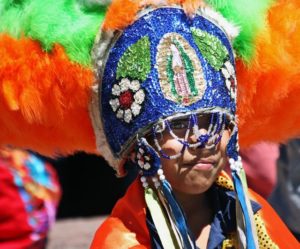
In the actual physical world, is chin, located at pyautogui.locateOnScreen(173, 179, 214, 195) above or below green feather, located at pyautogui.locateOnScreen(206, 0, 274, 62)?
below

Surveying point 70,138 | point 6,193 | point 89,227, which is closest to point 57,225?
point 89,227

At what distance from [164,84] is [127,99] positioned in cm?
11

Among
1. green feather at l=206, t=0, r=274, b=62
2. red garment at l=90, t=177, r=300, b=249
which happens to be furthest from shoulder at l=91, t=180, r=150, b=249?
green feather at l=206, t=0, r=274, b=62

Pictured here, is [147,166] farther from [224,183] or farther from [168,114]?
[224,183]

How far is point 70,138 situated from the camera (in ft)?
9.39

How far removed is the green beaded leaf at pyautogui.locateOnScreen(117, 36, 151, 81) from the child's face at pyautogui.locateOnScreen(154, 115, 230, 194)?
18 centimetres

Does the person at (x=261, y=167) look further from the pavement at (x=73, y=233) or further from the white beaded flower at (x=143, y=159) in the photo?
the pavement at (x=73, y=233)

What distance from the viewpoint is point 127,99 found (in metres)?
2.72

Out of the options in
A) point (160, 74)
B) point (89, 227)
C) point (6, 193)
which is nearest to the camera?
point (160, 74)

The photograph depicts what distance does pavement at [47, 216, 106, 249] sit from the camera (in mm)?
6020

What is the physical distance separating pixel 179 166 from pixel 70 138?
1.09ft

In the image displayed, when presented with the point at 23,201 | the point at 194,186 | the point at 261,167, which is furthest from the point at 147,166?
the point at 261,167

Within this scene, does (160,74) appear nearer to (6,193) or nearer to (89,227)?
(6,193)

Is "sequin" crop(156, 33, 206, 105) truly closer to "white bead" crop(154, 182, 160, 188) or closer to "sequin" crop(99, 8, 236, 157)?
"sequin" crop(99, 8, 236, 157)
